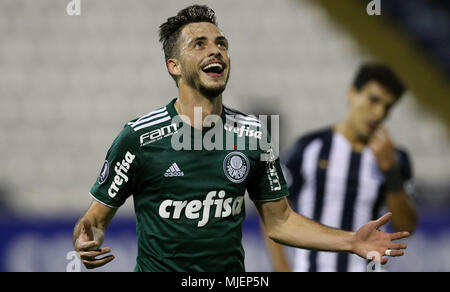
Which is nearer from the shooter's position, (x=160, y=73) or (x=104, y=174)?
(x=104, y=174)

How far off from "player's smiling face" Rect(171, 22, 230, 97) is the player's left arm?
2430mm

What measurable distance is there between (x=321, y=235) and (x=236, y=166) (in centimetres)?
55

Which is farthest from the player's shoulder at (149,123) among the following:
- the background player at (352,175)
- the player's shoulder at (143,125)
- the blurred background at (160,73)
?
the blurred background at (160,73)

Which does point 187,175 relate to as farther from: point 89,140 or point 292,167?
point 89,140

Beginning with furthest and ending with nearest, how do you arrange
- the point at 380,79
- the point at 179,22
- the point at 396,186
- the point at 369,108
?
the point at 380,79 → the point at 369,108 → the point at 396,186 → the point at 179,22

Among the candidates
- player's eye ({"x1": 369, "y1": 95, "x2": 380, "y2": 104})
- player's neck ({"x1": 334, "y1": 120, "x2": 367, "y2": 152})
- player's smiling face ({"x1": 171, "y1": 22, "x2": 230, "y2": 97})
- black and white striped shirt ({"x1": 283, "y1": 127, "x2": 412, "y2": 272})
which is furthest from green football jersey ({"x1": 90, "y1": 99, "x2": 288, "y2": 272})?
player's eye ({"x1": 369, "y1": 95, "x2": 380, "y2": 104})

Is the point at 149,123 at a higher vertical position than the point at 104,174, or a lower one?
higher

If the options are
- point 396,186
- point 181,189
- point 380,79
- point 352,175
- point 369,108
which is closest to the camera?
point 181,189

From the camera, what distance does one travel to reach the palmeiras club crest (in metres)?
3.39

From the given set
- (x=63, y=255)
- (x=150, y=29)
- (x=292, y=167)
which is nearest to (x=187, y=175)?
(x=292, y=167)

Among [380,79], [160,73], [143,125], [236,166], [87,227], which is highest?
[160,73]

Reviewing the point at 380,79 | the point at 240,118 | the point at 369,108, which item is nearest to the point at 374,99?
the point at 369,108

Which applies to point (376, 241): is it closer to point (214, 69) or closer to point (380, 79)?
point (214, 69)

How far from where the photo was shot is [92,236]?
3.18m
